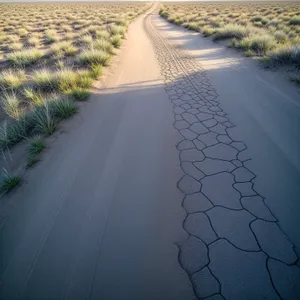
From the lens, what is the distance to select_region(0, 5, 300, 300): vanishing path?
2.00m

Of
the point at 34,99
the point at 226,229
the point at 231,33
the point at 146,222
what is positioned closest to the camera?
the point at 226,229

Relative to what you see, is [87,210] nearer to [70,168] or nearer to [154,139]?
[70,168]

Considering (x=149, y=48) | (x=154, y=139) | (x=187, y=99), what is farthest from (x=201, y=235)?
(x=149, y=48)

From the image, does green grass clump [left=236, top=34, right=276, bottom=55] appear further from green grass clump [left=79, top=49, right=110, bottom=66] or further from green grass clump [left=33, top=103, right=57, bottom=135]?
green grass clump [left=33, top=103, right=57, bottom=135]

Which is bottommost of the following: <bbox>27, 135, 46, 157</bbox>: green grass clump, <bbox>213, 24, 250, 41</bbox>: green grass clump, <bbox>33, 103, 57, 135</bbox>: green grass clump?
<bbox>27, 135, 46, 157</bbox>: green grass clump

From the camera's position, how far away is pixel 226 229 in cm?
238

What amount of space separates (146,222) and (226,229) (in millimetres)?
919

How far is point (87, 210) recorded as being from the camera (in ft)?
8.84

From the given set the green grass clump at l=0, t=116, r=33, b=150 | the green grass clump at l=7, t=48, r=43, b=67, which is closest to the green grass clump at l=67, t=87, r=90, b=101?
the green grass clump at l=0, t=116, r=33, b=150

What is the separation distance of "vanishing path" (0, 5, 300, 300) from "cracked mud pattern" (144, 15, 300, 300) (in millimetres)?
11

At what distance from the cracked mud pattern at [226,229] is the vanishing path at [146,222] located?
0.03ft

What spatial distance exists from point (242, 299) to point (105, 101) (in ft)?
15.9

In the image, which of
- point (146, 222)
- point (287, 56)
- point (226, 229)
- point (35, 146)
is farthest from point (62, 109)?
point (287, 56)

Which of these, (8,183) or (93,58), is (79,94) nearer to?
(8,183)
